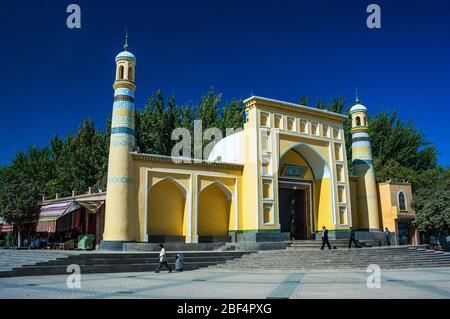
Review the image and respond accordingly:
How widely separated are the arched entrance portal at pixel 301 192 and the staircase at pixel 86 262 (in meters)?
7.90

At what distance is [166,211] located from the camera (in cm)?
1855

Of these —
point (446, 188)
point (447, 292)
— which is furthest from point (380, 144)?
point (447, 292)

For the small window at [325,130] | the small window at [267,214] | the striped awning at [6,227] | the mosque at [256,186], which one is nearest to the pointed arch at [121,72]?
the mosque at [256,186]

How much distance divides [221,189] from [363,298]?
42.5ft

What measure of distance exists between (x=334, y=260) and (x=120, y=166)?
911 centimetres

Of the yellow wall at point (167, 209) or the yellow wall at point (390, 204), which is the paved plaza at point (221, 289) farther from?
the yellow wall at point (390, 204)

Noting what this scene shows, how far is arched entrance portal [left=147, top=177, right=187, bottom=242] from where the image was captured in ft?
59.4

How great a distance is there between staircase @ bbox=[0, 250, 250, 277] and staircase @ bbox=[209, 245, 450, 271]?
5.00 ft

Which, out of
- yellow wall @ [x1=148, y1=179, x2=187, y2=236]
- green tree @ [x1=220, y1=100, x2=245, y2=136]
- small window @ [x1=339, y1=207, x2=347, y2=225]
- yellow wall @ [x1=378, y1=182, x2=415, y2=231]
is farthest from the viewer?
green tree @ [x1=220, y1=100, x2=245, y2=136]

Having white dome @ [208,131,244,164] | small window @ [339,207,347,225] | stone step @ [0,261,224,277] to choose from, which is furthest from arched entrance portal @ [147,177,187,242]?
small window @ [339,207,347,225]

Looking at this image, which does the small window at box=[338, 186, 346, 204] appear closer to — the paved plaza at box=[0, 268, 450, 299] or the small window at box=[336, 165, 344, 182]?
the small window at box=[336, 165, 344, 182]

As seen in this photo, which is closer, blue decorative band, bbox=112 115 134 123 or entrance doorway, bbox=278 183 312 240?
blue decorative band, bbox=112 115 134 123

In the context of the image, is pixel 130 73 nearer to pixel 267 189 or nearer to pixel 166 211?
pixel 166 211
